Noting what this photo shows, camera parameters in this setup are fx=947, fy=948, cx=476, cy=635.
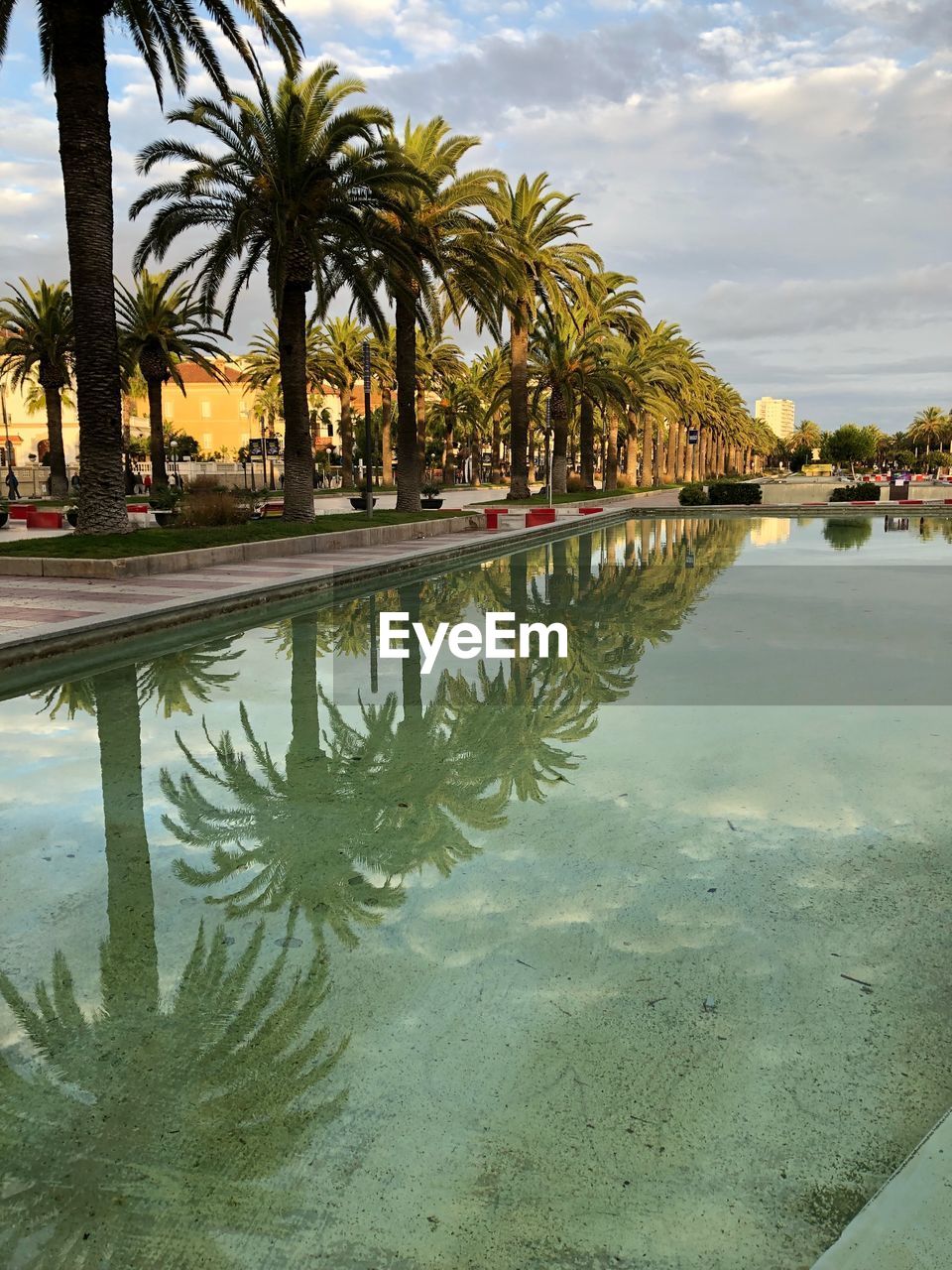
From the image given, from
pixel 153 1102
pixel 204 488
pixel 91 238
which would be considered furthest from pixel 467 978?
pixel 204 488

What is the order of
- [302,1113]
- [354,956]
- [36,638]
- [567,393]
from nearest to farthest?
[302,1113] < [354,956] < [36,638] < [567,393]

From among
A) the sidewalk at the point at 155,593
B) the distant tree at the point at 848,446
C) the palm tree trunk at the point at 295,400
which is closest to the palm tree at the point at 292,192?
the palm tree trunk at the point at 295,400

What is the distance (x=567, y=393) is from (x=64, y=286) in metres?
23.4

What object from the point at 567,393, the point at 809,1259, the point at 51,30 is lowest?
the point at 809,1259

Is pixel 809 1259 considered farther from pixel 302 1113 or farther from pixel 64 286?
pixel 64 286

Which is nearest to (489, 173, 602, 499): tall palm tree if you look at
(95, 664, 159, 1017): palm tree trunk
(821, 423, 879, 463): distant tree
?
(95, 664, 159, 1017): palm tree trunk

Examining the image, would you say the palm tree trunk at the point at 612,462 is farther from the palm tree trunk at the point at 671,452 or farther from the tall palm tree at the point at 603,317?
the palm tree trunk at the point at 671,452

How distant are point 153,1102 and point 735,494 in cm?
4666

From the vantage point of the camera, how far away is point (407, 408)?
2888 centimetres

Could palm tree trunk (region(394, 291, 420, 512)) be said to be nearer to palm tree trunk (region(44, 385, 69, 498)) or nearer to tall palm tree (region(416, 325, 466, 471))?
palm tree trunk (region(44, 385, 69, 498))

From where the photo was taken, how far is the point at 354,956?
350cm

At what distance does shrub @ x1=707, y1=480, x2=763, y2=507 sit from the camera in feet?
152

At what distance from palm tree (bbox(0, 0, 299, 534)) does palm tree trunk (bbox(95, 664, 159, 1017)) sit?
1142 cm

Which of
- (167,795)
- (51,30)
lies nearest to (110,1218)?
(167,795)
